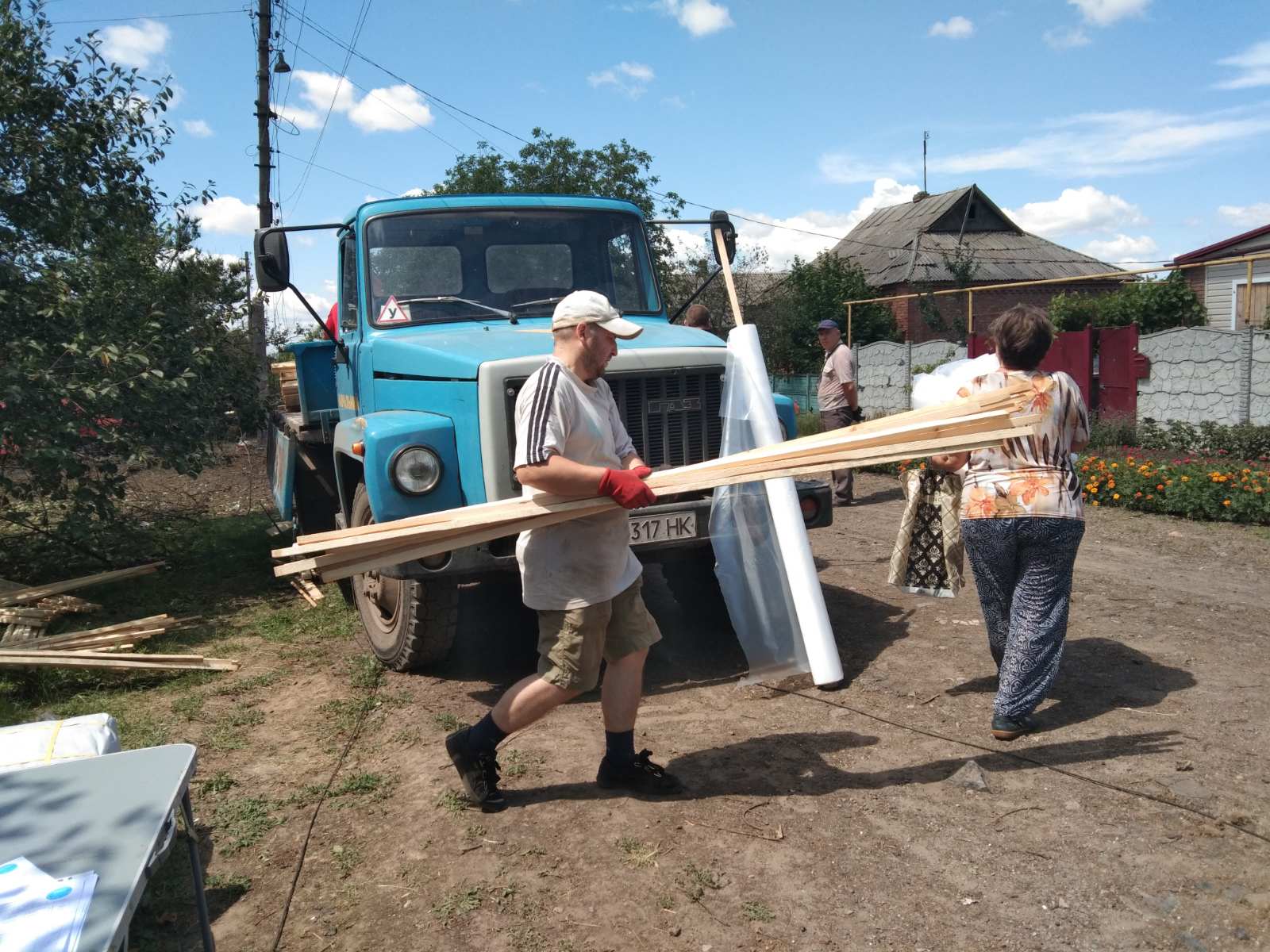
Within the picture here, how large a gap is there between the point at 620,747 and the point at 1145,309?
20541 millimetres

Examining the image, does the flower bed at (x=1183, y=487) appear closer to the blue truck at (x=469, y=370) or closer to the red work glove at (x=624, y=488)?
the blue truck at (x=469, y=370)

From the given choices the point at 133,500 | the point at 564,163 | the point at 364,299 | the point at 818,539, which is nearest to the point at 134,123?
the point at 364,299

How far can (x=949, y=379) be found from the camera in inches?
167

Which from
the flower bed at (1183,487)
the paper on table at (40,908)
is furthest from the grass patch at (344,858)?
the flower bed at (1183,487)

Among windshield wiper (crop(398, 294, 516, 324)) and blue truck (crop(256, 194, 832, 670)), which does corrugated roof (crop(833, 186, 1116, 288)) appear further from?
windshield wiper (crop(398, 294, 516, 324))

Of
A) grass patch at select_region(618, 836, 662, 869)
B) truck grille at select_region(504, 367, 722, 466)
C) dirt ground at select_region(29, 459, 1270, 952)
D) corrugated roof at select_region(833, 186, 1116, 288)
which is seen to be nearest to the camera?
dirt ground at select_region(29, 459, 1270, 952)

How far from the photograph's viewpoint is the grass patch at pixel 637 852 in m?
3.18

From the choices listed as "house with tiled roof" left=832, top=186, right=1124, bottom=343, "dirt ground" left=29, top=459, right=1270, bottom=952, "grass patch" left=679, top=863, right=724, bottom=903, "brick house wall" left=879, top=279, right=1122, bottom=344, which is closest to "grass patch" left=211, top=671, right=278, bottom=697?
"dirt ground" left=29, top=459, right=1270, bottom=952

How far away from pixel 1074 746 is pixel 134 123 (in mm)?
7699

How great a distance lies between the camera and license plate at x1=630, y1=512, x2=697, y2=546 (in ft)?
15.2

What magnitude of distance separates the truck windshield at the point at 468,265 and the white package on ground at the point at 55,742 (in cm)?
282

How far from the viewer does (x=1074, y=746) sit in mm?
3924

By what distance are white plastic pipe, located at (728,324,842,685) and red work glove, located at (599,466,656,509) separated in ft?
4.20

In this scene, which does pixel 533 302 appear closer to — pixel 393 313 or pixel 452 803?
pixel 393 313
